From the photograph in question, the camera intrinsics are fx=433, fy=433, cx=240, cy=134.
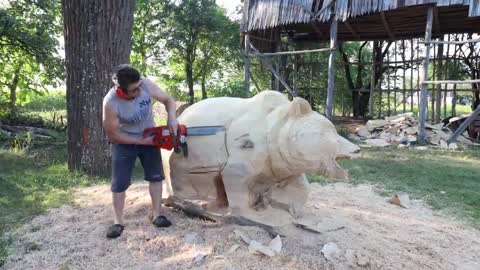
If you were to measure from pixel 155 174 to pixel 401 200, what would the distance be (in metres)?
3.02

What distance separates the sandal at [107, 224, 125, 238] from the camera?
3.54 meters

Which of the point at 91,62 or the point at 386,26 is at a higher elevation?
the point at 386,26

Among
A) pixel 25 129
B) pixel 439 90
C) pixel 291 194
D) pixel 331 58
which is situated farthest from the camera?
pixel 439 90

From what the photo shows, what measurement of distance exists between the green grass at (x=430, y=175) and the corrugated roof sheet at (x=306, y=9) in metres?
3.37

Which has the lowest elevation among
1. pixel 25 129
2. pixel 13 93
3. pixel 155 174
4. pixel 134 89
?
pixel 155 174

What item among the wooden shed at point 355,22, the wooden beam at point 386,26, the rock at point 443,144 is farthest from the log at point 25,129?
the rock at point 443,144

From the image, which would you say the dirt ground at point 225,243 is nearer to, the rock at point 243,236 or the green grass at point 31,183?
the rock at point 243,236

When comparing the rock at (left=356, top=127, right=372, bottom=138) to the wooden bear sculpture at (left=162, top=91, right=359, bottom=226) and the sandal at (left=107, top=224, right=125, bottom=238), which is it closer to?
the wooden bear sculpture at (left=162, top=91, right=359, bottom=226)

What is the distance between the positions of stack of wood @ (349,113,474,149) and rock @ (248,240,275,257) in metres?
7.69

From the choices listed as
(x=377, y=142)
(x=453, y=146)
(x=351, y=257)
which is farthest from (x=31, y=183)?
(x=453, y=146)

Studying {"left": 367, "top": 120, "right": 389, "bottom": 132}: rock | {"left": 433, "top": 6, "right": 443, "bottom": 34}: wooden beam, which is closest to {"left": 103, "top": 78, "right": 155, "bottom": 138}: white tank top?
{"left": 433, "top": 6, "right": 443, "bottom": 34}: wooden beam

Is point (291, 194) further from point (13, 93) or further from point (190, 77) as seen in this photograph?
point (190, 77)

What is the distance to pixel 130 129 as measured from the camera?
3566mm

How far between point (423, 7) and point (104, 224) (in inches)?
366
